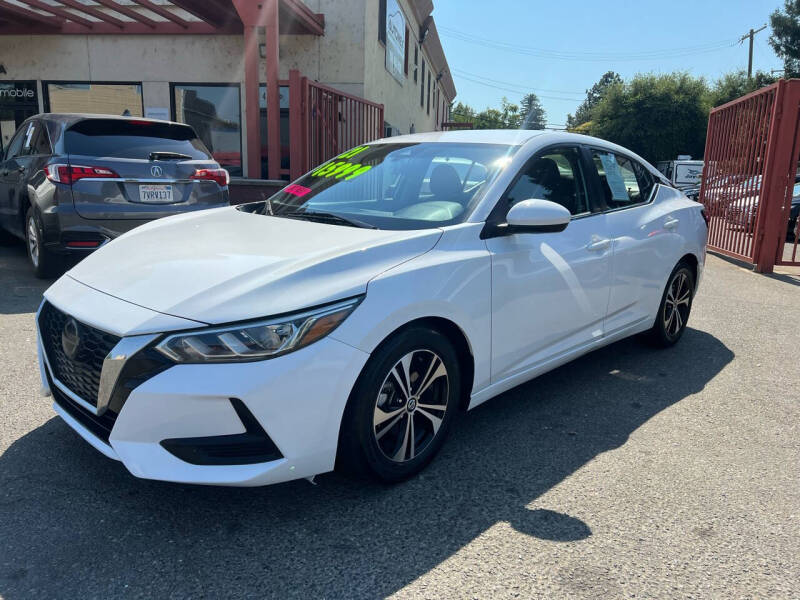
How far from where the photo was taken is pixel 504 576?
2.26 metres

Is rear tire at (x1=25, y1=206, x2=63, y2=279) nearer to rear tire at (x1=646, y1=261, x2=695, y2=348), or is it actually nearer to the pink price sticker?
the pink price sticker

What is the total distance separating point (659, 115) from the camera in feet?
142

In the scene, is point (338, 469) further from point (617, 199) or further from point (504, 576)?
point (617, 199)

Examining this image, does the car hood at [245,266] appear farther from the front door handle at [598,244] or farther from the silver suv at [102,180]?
the silver suv at [102,180]

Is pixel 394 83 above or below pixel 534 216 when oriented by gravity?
above

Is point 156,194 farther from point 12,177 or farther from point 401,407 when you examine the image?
point 401,407

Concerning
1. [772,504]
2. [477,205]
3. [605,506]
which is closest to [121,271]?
[477,205]

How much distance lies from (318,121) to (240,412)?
29.1 feet

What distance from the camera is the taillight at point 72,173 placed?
591 cm

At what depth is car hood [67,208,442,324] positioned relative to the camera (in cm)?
235

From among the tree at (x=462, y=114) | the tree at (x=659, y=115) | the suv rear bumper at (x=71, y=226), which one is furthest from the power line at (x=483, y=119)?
the suv rear bumper at (x=71, y=226)

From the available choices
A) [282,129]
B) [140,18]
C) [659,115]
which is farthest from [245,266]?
[659,115]

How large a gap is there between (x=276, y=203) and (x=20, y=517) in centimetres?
211

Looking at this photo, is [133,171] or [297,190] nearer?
[297,190]
